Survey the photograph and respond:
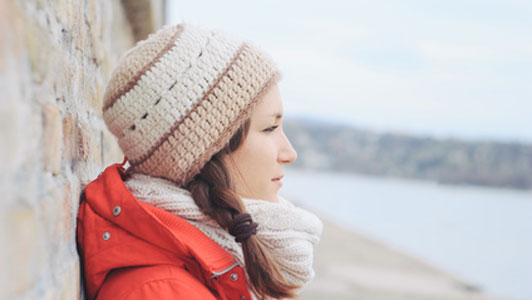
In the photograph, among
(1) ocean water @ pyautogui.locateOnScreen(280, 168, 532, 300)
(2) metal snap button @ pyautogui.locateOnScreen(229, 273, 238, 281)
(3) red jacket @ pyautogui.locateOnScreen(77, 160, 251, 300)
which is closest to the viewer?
(3) red jacket @ pyautogui.locateOnScreen(77, 160, 251, 300)

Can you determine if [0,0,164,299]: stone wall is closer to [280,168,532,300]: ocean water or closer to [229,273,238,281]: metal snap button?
[229,273,238,281]: metal snap button

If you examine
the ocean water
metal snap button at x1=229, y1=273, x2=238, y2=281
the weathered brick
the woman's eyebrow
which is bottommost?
the ocean water

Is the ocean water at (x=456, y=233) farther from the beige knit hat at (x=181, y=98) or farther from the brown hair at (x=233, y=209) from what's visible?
the beige knit hat at (x=181, y=98)

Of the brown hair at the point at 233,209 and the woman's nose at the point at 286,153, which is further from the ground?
the woman's nose at the point at 286,153

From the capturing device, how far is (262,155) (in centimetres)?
154

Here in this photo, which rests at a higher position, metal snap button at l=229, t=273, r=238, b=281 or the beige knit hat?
the beige knit hat

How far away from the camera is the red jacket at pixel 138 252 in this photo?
4.02 ft

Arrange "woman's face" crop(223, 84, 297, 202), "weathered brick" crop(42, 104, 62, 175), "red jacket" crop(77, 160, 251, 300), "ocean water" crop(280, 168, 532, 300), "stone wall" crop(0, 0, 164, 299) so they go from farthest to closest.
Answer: "ocean water" crop(280, 168, 532, 300) < "woman's face" crop(223, 84, 297, 202) < "red jacket" crop(77, 160, 251, 300) < "weathered brick" crop(42, 104, 62, 175) < "stone wall" crop(0, 0, 164, 299)

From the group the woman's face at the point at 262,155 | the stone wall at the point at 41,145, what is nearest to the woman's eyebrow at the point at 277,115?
the woman's face at the point at 262,155

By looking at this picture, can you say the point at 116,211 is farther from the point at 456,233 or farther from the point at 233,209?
the point at 456,233

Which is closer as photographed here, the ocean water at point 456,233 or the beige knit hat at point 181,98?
the beige knit hat at point 181,98

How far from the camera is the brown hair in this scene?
140 cm

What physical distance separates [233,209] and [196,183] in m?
0.15

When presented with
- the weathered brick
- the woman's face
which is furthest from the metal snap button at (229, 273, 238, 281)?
the weathered brick
